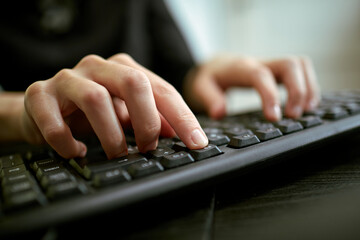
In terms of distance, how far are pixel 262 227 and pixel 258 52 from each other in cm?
140

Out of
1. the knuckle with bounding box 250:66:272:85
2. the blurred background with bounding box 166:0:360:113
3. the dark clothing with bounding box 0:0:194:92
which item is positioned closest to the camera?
the knuckle with bounding box 250:66:272:85

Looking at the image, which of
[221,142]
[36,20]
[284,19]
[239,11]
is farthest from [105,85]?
[239,11]

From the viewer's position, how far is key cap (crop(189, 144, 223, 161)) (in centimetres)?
24

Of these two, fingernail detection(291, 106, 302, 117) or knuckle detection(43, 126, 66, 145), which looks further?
fingernail detection(291, 106, 302, 117)

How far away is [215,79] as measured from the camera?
2.28 feet

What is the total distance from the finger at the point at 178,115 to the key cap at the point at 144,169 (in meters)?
0.06

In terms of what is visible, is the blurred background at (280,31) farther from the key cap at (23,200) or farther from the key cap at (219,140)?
the key cap at (23,200)

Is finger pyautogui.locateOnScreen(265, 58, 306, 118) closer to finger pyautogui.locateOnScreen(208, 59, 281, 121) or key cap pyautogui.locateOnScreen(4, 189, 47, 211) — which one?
finger pyautogui.locateOnScreen(208, 59, 281, 121)

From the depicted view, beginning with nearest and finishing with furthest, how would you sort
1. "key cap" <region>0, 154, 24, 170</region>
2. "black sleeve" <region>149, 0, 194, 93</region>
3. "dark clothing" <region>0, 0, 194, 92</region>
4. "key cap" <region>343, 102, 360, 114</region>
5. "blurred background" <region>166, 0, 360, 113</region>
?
"key cap" <region>0, 154, 24, 170</region>
"key cap" <region>343, 102, 360, 114</region>
"dark clothing" <region>0, 0, 194, 92</region>
"black sleeve" <region>149, 0, 194, 93</region>
"blurred background" <region>166, 0, 360, 113</region>

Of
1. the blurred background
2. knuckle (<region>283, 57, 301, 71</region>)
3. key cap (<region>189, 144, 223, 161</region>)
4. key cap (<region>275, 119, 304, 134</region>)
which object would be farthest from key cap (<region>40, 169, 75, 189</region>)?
the blurred background

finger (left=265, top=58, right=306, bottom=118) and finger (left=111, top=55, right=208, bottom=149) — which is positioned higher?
finger (left=111, top=55, right=208, bottom=149)

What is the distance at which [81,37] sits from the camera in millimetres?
775

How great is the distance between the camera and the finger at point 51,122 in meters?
0.27

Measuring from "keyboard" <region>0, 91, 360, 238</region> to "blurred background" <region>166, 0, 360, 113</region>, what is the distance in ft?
2.33
